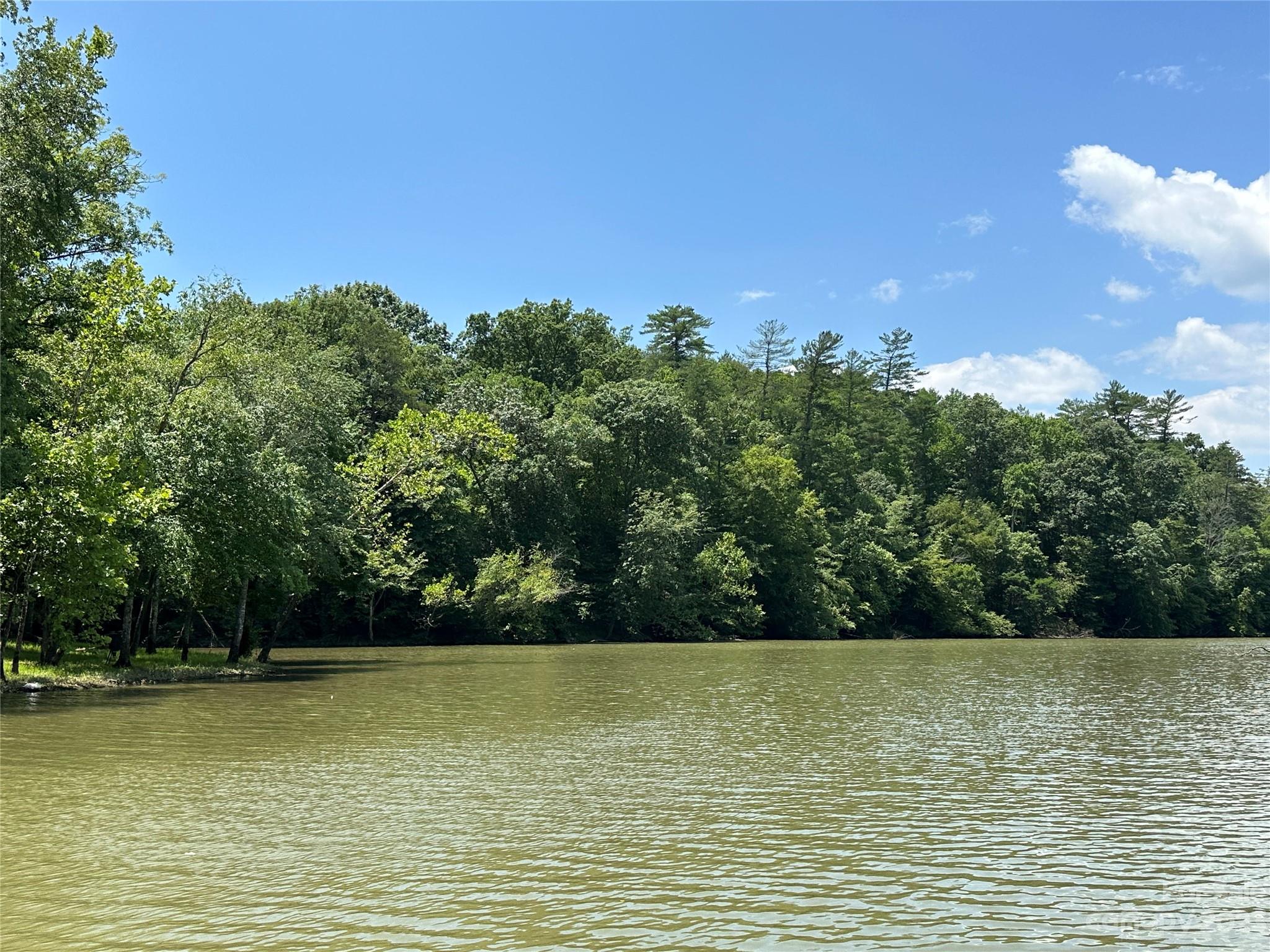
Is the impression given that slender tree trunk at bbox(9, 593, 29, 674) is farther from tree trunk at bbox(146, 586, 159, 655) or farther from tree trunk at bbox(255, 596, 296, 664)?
tree trunk at bbox(255, 596, 296, 664)

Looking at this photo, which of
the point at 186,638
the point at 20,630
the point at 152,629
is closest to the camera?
the point at 20,630

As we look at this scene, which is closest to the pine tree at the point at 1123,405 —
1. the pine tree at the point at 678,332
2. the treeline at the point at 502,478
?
the treeline at the point at 502,478

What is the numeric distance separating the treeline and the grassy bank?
1081 mm

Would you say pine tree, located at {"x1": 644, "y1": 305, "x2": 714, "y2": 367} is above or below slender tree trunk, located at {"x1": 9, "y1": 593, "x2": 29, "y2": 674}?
above

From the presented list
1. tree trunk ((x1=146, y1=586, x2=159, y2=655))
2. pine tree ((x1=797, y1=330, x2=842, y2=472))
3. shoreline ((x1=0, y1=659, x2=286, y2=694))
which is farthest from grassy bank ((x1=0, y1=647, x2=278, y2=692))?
pine tree ((x1=797, y1=330, x2=842, y2=472))

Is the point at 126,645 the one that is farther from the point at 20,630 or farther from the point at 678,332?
the point at 678,332

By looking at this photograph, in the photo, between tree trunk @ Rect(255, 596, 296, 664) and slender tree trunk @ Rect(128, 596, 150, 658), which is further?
tree trunk @ Rect(255, 596, 296, 664)

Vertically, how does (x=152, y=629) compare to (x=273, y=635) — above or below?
above

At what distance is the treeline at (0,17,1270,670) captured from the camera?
27516mm

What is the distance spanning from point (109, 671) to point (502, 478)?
1410 inches

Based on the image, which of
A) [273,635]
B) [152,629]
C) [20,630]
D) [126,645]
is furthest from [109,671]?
[273,635]

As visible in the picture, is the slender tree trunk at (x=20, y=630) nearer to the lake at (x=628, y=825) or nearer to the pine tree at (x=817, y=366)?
the lake at (x=628, y=825)

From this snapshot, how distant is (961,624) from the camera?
83.6 meters

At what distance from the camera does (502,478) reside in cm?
6544
